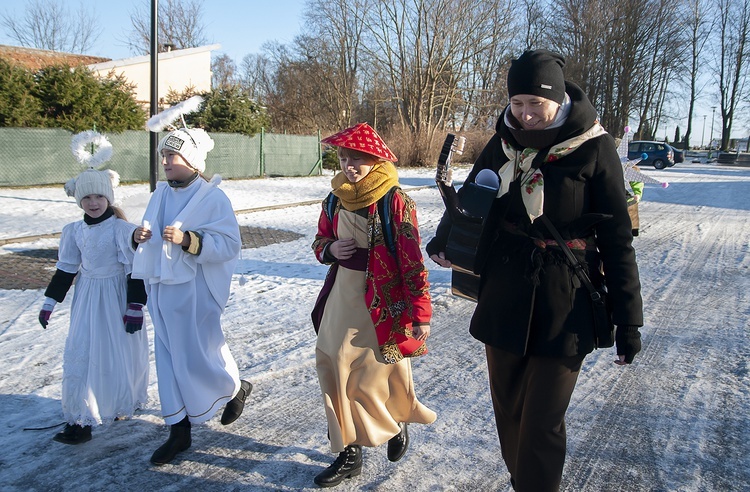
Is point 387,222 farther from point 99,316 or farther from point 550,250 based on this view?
point 99,316

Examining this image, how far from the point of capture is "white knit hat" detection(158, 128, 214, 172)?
3387mm

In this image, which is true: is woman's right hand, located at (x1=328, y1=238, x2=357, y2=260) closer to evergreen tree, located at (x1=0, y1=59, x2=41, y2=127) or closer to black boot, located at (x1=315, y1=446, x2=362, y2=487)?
black boot, located at (x1=315, y1=446, x2=362, y2=487)

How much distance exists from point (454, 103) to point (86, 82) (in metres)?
23.9

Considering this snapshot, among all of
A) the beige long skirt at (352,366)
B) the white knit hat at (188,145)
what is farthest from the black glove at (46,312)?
the beige long skirt at (352,366)

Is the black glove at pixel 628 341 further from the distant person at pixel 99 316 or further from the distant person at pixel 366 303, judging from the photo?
the distant person at pixel 99 316

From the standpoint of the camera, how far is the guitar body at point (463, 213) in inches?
100

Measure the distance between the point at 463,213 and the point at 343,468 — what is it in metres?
1.50

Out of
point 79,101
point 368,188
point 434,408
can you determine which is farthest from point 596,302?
point 79,101

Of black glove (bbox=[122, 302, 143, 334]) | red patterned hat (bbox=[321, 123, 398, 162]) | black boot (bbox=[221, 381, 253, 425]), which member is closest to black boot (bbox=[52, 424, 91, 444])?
black glove (bbox=[122, 302, 143, 334])

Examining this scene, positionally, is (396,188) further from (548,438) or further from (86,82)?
(86,82)

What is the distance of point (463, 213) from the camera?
260 cm

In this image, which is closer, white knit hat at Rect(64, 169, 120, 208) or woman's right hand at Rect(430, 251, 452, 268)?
woman's right hand at Rect(430, 251, 452, 268)

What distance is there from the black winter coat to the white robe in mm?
1649

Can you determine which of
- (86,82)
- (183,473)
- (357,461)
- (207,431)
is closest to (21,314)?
(207,431)
